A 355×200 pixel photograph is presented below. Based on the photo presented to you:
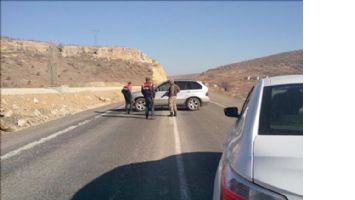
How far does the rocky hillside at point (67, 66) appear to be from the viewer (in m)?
70.8

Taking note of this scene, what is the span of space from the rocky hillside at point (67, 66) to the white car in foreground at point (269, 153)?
61994 millimetres

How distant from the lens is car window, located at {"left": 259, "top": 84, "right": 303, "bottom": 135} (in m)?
3.07

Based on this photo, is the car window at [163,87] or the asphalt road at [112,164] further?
the car window at [163,87]

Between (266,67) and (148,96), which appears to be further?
(148,96)

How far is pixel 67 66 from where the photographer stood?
89625mm

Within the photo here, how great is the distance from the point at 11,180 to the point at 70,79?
75.4 m

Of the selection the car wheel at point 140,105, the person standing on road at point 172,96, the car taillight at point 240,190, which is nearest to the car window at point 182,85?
the car wheel at point 140,105

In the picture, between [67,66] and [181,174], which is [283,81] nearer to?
[181,174]

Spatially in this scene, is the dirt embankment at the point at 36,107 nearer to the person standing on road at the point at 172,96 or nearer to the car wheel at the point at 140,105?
the car wheel at the point at 140,105

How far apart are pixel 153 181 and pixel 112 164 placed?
68.5 inches

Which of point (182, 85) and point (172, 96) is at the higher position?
point (182, 85)

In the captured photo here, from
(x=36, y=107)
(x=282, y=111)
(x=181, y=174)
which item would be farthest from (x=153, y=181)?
(x=36, y=107)

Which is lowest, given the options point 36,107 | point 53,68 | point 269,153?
point 36,107
